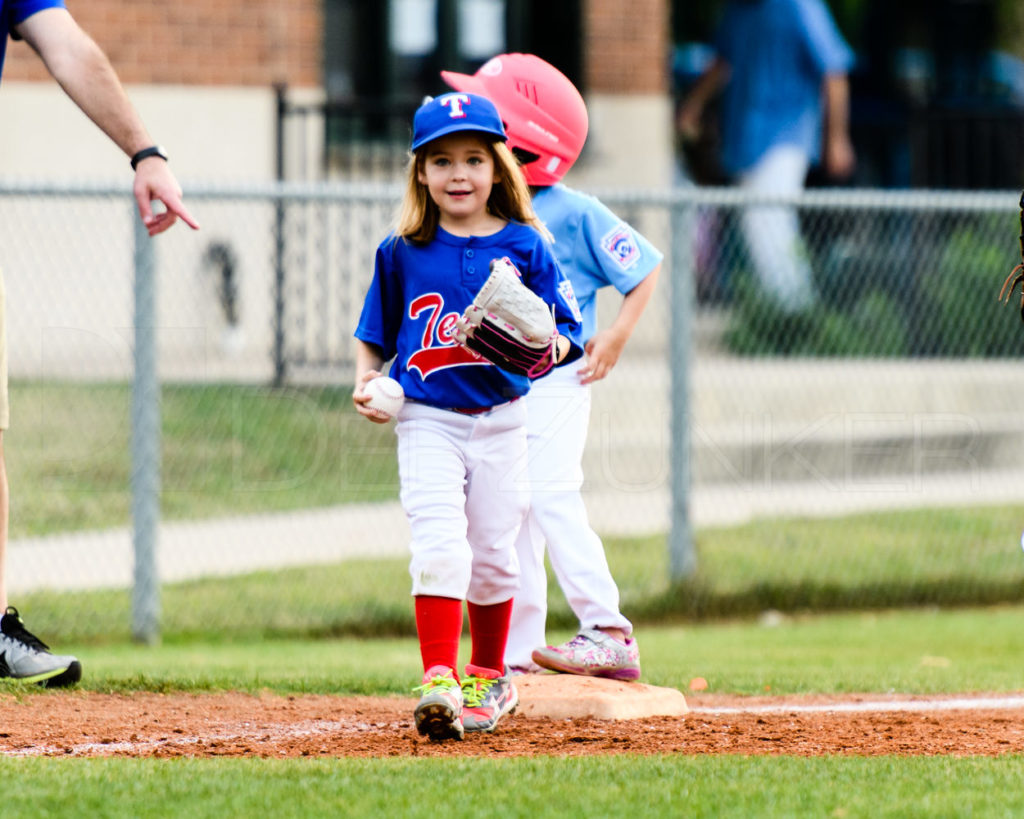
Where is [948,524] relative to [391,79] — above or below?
below

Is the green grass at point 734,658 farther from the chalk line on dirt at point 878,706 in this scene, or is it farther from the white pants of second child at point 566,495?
the white pants of second child at point 566,495

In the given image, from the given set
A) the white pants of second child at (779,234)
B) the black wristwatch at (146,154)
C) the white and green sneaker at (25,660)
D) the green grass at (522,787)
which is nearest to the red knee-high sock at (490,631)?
the green grass at (522,787)

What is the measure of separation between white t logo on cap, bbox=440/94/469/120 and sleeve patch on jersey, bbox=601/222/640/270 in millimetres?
846

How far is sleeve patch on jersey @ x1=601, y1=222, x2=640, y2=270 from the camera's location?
5.09 meters

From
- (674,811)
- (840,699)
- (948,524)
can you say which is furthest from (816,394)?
(674,811)

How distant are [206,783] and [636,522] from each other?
564 cm

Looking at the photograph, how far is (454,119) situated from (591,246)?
90cm

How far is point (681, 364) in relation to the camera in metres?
8.06

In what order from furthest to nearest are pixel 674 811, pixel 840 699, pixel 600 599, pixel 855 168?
1. pixel 855 168
2. pixel 840 699
3. pixel 600 599
4. pixel 674 811

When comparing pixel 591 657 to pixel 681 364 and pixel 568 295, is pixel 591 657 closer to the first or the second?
pixel 568 295

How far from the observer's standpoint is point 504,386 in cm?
446

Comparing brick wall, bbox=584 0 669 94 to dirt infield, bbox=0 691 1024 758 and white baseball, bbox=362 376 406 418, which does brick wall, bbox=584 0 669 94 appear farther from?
white baseball, bbox=362 376 406 418

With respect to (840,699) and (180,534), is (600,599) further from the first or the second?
(180,534)

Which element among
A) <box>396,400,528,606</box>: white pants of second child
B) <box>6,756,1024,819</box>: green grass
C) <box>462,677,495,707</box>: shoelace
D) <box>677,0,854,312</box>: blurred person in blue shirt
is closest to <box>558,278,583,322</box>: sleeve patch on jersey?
<box>396,400,528,606</box>: white pants of second child
